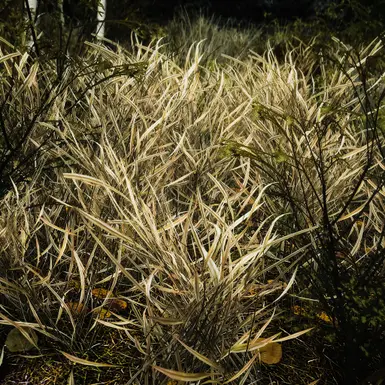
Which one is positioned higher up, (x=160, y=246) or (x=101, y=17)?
(x=160, y=246)

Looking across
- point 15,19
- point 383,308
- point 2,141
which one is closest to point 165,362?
point 383,308

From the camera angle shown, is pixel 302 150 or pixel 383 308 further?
pixel 302 150

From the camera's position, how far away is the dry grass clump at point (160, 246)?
1339mm

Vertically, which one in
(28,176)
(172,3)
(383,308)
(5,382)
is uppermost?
(383,308)

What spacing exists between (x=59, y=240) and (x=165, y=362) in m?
0.56

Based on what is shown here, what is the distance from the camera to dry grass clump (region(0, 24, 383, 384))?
134 cm

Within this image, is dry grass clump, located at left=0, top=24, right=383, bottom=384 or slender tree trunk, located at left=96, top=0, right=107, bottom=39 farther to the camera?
slender tree trunk, located at left=96, top=0, right=107, bottom=39

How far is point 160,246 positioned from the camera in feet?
4.51

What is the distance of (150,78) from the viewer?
2574mm

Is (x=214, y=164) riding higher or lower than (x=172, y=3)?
higher

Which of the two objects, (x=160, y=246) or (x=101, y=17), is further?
(x=101, y=17)

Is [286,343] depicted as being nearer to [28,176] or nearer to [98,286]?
[98,286]

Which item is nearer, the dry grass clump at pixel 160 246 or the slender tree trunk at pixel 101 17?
the dry grass clump at pixel 160 246

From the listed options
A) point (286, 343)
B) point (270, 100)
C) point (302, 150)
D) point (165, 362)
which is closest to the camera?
point (165, 362)
